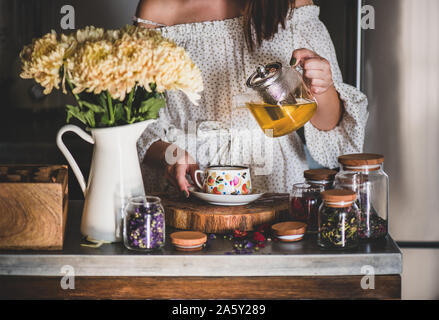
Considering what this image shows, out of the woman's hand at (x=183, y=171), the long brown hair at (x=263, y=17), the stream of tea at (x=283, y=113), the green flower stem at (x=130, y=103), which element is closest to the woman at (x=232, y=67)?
the long brown hair at (x=263, y=17)

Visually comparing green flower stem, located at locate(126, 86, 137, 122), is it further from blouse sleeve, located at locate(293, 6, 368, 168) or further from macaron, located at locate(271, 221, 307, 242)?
blouse sleeve, located at locate(293, 6, 368, 168)

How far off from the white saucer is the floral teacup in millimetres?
12

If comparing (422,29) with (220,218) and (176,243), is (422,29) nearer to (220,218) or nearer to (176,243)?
(220,218)

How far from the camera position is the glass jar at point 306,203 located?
47.4 inches

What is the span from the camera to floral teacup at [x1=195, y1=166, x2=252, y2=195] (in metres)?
1.22

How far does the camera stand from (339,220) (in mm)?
1050

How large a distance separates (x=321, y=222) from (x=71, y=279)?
0.51 metres

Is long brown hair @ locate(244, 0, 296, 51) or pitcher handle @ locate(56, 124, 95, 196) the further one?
long brown hair @ locate(244, 0, 296, 51)

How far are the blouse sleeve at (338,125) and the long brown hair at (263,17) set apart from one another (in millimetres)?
76

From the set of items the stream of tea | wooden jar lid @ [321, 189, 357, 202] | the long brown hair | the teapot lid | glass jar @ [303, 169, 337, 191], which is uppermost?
the long brown hair

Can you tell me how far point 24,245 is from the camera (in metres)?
1.07

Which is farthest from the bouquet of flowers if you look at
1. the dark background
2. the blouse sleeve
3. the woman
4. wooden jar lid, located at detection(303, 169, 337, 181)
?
the dark background

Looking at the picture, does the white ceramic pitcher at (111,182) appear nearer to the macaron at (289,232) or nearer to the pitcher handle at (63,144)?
the pitcher handle at (63,144)
